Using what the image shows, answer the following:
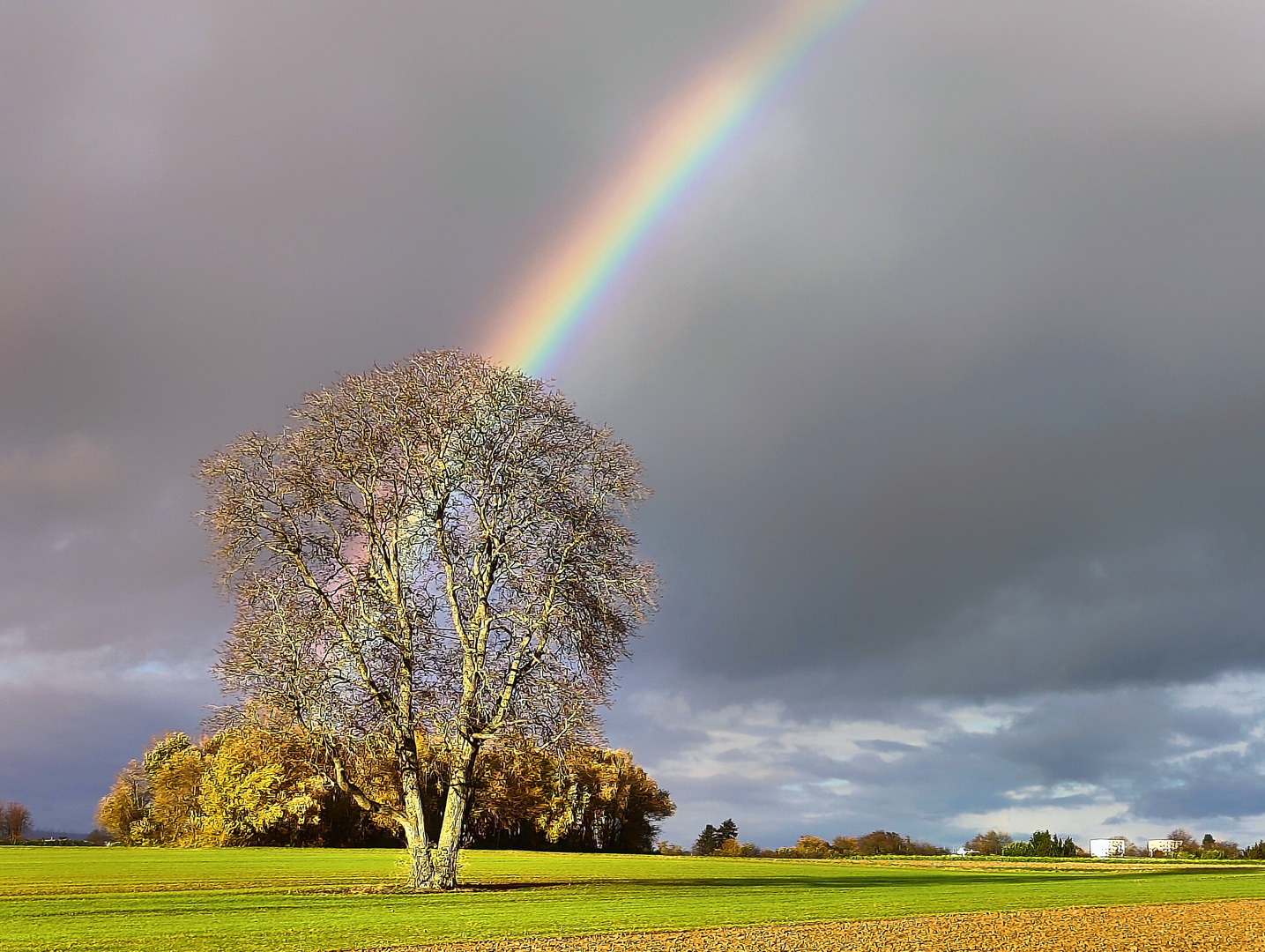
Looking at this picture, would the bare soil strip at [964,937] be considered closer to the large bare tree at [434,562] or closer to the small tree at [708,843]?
the large bare tree at [434,562]

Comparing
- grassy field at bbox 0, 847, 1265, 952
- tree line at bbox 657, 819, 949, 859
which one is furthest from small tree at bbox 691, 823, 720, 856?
grassy field at bbox 0, 847, 1265, 952

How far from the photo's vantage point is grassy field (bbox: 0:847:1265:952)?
19.2 meters

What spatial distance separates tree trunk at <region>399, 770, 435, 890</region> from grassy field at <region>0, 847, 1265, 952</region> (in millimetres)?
1105

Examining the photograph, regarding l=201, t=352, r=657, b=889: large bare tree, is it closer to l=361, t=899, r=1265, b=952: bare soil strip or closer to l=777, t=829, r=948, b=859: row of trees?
l=361, t=899, r=1265, b=952: bare soil strip

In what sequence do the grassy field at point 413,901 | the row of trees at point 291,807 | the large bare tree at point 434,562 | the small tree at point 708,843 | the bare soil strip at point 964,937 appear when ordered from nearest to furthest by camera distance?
the bare soil strip at point 964,937 → the grassy field at point 413,901 → the large bare tree at point 434,562 → the row of trees at point 291,807 → the small tree at point 708,843

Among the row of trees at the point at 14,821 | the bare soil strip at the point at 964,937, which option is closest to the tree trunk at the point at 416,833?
the bare soil strip at the point at 964,937

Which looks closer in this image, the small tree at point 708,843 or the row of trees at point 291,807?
the row of trees at point 291,807

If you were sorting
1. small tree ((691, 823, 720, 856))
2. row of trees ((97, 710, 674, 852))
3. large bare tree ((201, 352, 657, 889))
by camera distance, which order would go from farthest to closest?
small tree ((691, 823, 720, 856)) < row of trees ((97, 710, 674, 852)) < large bare tree ((201, 352, 657, 889))

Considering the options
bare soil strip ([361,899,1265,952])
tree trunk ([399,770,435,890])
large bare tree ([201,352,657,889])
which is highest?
large bare tree ([201,352,657,889])

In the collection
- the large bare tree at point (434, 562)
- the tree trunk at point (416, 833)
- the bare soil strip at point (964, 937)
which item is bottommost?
the bare soil strip at point (964, 937)

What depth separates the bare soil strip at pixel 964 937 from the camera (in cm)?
1808

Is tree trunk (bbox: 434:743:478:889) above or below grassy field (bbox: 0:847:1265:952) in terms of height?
above

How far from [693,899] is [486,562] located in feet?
42.1

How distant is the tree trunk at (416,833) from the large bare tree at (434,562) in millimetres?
56
